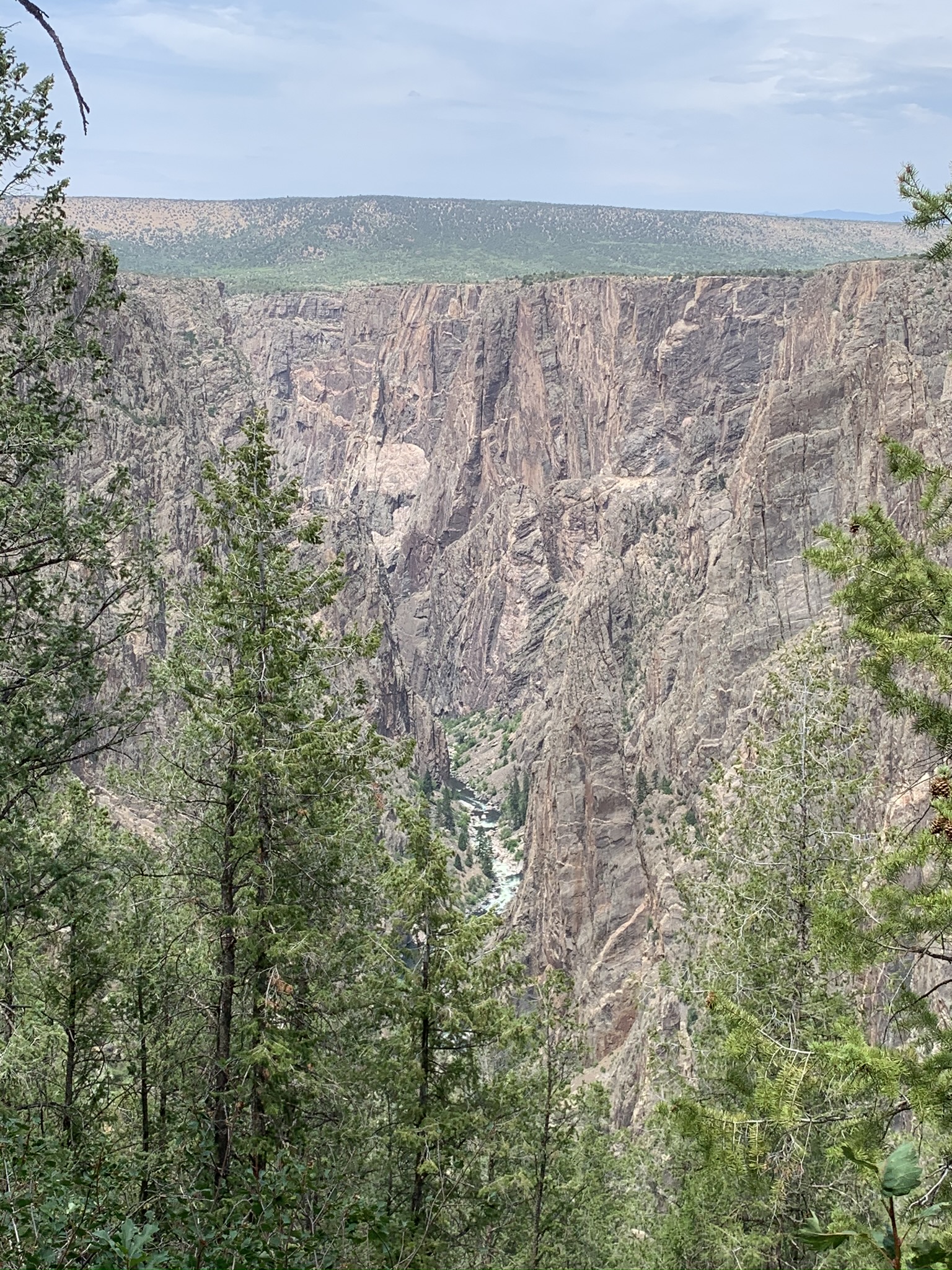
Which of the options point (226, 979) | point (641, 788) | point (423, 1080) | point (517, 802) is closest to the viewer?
point (226, 979)

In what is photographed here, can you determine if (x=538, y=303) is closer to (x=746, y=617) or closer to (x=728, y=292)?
(x=728, y=292)

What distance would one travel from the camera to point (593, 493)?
483ft

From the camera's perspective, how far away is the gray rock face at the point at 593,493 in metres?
70.6

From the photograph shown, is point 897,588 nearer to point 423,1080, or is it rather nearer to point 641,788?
point 423,1080

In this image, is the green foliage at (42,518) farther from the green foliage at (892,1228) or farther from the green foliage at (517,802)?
the green foliage at (517,802)

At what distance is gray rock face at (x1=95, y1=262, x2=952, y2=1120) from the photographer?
70625mm

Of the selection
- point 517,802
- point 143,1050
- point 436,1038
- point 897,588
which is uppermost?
point 897,588

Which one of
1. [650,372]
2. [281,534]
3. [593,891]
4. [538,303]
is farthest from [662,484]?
[281,534]

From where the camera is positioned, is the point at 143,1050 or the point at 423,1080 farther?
the point at 143,1050

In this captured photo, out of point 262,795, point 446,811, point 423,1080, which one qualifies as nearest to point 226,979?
point 262,795

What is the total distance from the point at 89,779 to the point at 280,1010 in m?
41.6

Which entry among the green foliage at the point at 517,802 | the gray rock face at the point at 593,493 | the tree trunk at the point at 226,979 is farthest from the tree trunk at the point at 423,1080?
the green foliage at the point at 517,802

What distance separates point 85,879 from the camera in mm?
10750

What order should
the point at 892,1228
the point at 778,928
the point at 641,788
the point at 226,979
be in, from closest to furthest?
the point at 892,1228
the point at 226,979
the point at 778,928
the point at 641,788
